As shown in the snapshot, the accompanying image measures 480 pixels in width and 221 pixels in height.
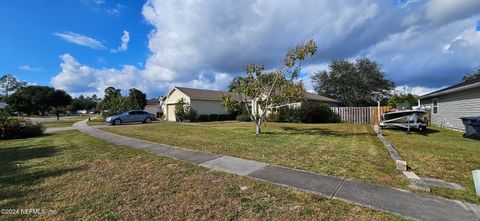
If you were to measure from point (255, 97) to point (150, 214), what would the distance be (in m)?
10.0

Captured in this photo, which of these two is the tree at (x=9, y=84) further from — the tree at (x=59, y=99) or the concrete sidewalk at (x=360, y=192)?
the concrete sidewalk at (x=360, y=192)

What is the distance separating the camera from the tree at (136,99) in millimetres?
29723

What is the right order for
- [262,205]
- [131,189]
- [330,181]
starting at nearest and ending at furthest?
[262,205] < [131,189] < [330,181]

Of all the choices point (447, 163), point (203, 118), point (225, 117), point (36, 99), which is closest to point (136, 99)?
point (203, 118)

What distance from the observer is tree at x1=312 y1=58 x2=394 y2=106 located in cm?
3597

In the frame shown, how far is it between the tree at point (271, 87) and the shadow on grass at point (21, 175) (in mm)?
7929

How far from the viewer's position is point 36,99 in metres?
58.2

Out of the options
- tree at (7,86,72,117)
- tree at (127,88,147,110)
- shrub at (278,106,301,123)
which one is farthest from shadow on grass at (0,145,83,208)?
tree at (7,86,72,117)

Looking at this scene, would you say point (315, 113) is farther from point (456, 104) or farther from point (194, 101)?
point (194, 101)

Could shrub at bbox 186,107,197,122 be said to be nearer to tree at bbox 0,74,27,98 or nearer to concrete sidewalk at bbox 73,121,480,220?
concrete sidewalk at bbox 73,121,480,220

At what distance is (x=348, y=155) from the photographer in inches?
268

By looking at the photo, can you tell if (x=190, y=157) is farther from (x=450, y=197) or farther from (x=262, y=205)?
(x=450, y=197)

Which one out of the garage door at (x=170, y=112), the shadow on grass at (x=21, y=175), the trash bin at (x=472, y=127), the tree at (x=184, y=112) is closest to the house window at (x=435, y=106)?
the trash bin at (x=472, y=127)

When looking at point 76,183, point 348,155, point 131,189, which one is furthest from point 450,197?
point 76,183
